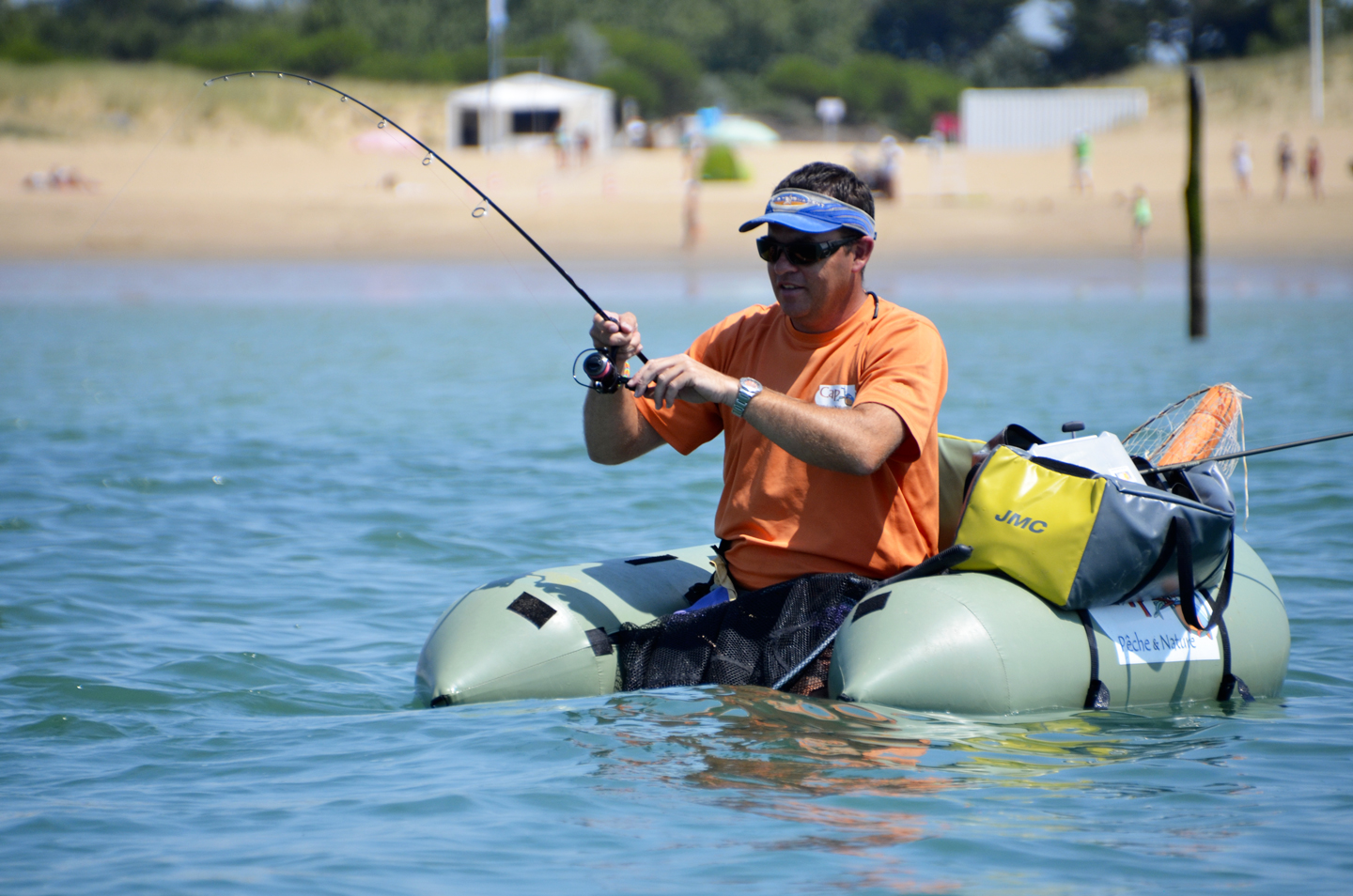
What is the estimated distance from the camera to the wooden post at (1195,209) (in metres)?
13.9

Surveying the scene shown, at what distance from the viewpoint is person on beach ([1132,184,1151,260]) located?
26.5m

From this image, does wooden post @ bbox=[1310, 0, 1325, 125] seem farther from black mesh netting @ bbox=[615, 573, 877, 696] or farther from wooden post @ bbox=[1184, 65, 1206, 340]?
black mesh netting @ bbox=[615, 573, 877, 696]

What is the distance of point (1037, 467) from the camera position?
3.75 meters

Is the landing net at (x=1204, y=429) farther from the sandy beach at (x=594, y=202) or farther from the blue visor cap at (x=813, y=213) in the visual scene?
the sandy beach at (x=594, y=202)

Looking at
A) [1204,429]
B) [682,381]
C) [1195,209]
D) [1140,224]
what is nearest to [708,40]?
[1140,224]

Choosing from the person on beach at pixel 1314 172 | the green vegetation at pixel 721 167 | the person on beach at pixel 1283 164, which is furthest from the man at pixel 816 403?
the green vegetation at pixel 721 167

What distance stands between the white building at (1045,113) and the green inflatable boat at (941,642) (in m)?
40.9

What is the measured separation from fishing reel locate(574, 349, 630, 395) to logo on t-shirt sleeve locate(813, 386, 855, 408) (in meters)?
0.52

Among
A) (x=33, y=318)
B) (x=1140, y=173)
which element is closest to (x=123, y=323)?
(x=33, y=318)

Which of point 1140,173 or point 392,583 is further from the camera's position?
point 1140,173

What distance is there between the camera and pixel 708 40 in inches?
2290

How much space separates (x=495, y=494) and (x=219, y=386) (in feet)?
18.3

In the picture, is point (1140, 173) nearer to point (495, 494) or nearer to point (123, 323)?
point (123, 323)

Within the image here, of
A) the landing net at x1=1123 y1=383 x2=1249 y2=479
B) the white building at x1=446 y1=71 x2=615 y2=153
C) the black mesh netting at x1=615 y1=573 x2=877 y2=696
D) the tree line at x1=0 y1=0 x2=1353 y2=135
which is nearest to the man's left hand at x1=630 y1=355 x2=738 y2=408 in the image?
the black mesh netting at x1=615 y1=573 x2=877 y2=696
